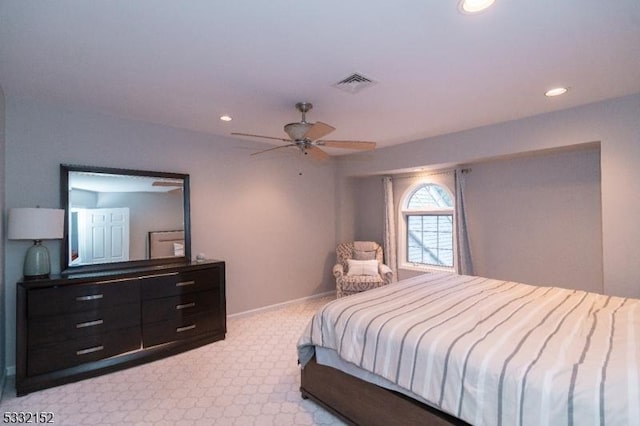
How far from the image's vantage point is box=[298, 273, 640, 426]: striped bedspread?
1262 mm

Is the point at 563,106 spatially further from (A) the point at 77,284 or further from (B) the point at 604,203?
(A) the point at 77,284

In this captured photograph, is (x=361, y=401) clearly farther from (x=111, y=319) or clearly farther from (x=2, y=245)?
(x=2, y=245)

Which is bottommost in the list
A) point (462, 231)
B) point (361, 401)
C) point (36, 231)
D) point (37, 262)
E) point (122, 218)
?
point (361, 401)

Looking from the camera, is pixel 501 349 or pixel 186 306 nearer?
pixel 501 349

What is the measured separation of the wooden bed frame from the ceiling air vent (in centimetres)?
218

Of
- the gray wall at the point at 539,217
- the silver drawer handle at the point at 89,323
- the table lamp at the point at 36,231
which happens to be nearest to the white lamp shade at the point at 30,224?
the table lamp at the point at 36,231

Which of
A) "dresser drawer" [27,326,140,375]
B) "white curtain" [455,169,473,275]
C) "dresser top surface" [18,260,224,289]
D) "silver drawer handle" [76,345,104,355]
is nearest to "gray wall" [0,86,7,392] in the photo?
"dresser top surface" [18,260,224,289]

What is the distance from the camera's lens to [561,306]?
2.28 meters

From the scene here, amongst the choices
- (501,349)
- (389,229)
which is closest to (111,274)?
(501,349)

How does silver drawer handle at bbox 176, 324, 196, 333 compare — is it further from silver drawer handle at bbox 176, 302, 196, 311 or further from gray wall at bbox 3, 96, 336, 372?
gray wall at bbox 3, 96, 336, 372

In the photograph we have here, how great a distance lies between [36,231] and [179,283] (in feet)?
4.15

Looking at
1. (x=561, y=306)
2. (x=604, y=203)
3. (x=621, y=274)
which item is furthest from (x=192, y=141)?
(x=621, y=274)

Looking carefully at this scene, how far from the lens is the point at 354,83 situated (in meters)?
2.48

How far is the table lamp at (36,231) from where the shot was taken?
2557 millimetres
